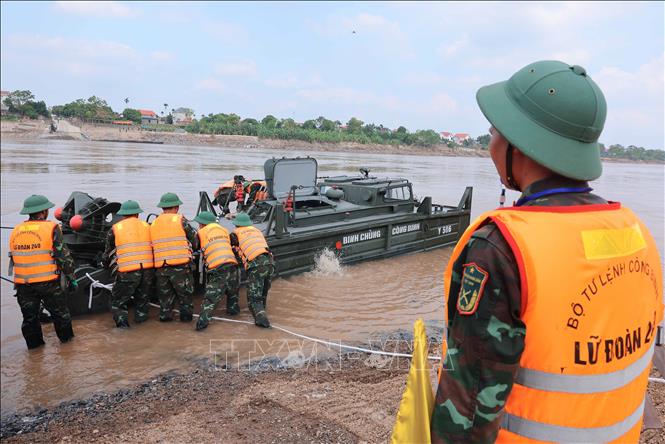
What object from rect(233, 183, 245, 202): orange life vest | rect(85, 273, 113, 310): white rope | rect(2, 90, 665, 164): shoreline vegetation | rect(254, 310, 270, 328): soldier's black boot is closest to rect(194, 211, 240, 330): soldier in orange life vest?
rect(254, 310, 270, 328): soldier's black boot

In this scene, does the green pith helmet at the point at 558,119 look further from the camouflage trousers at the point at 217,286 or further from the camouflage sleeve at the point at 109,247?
the camouflage sleeve at the point at 109,247

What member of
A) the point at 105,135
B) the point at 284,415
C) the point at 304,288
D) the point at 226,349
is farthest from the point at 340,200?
the point at 105,135

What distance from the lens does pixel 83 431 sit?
3.88m

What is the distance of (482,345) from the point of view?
4.25 ft

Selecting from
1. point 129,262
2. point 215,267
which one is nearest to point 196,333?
point 215,267

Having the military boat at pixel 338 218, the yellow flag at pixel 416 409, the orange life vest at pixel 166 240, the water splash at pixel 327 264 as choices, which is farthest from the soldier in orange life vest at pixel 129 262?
the yellow flag at pixel 416 409

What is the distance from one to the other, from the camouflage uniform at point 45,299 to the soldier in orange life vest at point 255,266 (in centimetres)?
217

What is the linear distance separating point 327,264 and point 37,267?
16.4 ft

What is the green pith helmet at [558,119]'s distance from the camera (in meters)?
1.36

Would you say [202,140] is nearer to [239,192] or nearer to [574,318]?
[239,192]

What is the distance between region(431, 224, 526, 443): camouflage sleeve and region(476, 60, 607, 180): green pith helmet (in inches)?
10.6

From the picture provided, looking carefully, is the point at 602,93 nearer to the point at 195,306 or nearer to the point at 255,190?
the point at 195,306

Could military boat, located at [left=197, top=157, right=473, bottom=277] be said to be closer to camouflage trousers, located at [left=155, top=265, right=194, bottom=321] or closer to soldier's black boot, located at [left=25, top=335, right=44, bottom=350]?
camouflage trousers, located at [left=155, top=265, right=194, bottom=321]

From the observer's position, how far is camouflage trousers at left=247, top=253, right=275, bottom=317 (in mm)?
6750
